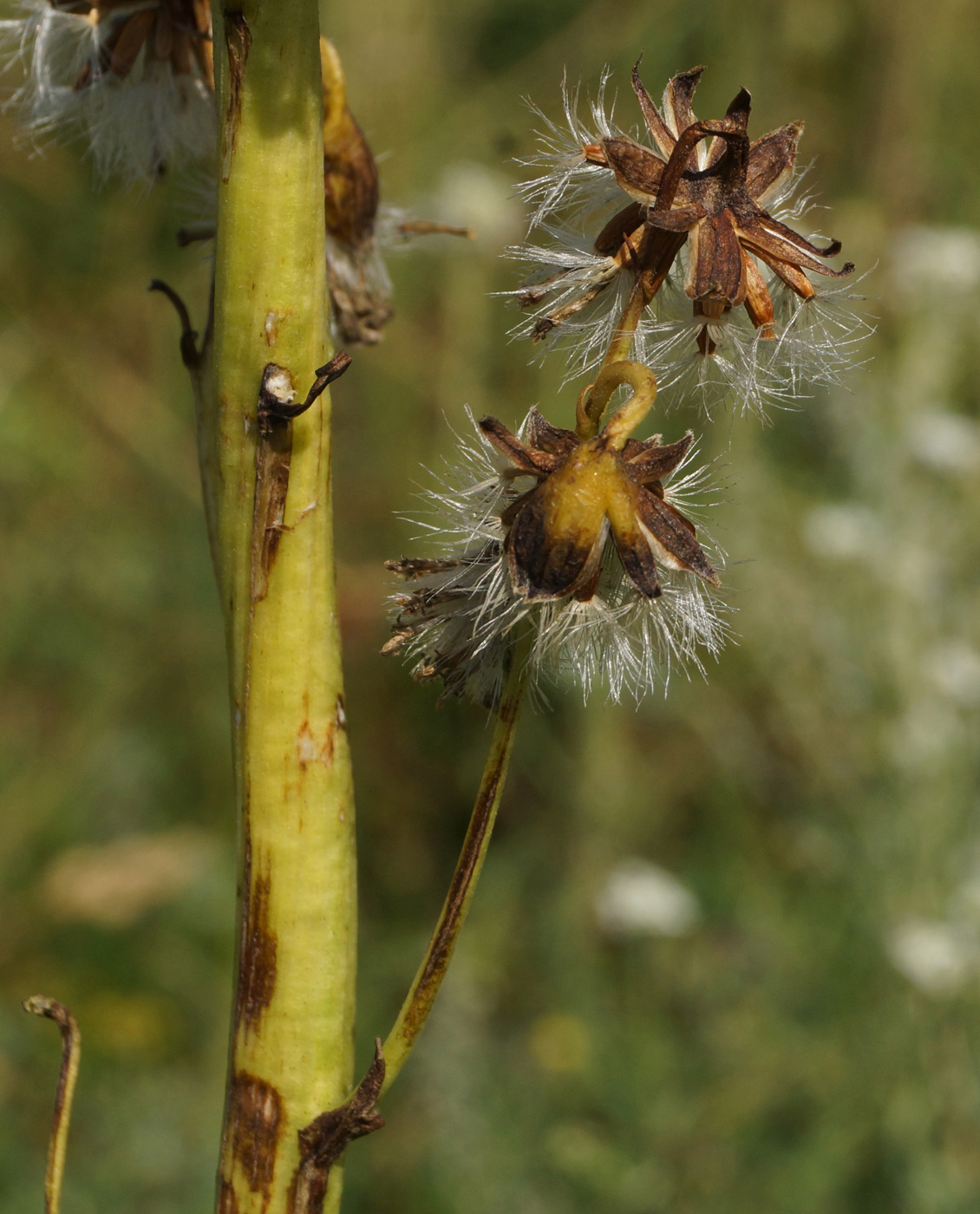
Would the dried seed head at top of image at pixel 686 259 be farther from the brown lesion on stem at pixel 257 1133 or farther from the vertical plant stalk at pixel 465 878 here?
the brown lesion on stem at pixel 257 1133

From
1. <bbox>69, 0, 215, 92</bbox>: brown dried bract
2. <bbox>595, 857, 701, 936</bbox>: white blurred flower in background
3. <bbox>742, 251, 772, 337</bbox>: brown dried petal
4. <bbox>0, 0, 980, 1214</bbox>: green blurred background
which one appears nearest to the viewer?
<bbox>742, 251, 772, 337</bbox>: brown dried petal

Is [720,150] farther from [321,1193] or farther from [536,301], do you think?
[321,1193]

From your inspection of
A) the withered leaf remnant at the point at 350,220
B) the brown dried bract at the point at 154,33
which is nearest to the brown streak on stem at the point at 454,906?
the withered leaf remnant at the point at 350,220

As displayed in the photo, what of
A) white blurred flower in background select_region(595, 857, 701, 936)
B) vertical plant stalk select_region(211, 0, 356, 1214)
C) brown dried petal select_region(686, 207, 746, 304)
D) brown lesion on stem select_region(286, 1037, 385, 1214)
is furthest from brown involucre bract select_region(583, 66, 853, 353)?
white blurred flower in background select_region(595, 857, 701, 936)

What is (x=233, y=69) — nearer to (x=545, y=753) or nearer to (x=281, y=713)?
(x=281, y=713)

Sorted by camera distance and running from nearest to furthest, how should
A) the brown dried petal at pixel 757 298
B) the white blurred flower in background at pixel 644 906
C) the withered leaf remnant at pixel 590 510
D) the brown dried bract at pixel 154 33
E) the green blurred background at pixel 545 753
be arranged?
1. the withered leaf remnant at pixel 590 510
2. the brown dried petal at pixel 757 298
3. the brown dried bract at pixel 154 33
4. the green blurred background at pixel 545 753
5. the white blurred flower in background at pixel 644 906

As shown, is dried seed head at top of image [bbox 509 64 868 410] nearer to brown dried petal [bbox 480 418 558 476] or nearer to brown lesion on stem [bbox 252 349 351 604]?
brown dried petal [bbox 480 418 558 476]
